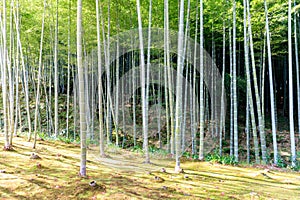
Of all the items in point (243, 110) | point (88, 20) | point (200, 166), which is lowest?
point (200, 166)

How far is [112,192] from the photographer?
2.84 m

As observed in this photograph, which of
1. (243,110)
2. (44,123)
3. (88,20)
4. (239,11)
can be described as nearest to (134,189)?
(88,20)

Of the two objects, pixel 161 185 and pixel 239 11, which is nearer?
pixel 161 185

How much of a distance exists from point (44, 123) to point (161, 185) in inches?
371

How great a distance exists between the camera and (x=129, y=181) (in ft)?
10.8

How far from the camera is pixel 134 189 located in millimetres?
2986

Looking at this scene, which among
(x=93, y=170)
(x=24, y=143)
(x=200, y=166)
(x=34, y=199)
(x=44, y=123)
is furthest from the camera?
(x=44, y=123)

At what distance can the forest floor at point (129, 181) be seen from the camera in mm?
2838

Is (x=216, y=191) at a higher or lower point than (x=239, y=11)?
lower

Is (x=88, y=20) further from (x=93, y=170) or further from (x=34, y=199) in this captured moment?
(x=34, y=199)

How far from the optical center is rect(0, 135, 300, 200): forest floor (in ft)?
9.31

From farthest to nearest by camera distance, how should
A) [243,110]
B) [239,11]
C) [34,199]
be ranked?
[243,110]
[239,11]
[34,199]

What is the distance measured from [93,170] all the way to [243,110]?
1012 cm

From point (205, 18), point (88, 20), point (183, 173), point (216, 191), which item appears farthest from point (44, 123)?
point (216, 191)
